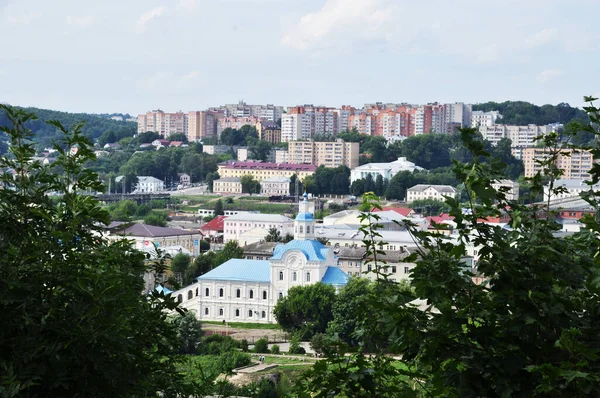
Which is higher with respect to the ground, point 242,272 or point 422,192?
point 422,192

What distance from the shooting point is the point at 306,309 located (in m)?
21.6

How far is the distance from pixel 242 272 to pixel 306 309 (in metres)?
3.13

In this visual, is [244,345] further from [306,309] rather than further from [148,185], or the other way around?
[148,185]

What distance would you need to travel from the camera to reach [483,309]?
2.54 m

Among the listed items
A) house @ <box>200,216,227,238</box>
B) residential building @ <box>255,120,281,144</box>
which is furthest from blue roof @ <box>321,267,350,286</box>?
residential building @ <box>255,120,281,144</box>

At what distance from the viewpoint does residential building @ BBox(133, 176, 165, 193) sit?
2276 inches

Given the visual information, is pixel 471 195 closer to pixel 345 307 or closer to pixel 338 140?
pixel 345 307

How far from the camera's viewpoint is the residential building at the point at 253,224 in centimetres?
3414

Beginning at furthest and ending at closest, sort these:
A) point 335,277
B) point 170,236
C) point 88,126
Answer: point 88,126 → point 170,236 → point 335,277

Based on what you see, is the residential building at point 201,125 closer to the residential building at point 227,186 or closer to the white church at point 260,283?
the residential building at point 227,186

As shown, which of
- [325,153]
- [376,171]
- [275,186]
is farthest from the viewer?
[325,153]

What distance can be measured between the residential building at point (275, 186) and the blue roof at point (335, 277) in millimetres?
29886

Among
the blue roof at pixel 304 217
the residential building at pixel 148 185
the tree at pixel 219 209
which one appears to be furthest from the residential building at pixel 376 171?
the blue roof at pixel 304 217

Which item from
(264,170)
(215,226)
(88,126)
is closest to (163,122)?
(88,126)
